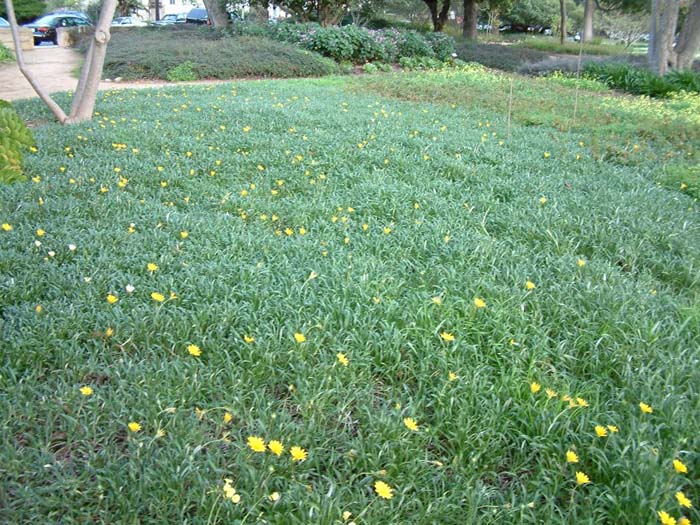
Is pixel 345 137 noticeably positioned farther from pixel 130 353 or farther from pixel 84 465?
pixel 84 465

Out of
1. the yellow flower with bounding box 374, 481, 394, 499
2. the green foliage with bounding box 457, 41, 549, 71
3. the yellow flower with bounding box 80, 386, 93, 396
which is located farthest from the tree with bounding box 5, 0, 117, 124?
the green foliage with bounding box 457, 41, 549, 71

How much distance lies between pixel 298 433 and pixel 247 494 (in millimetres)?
331

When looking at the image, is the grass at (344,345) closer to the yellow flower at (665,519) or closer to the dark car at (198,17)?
the yellow flower at (665,519)

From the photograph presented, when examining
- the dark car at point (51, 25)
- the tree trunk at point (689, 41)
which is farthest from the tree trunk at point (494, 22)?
the tree trunk at point (689, 41)

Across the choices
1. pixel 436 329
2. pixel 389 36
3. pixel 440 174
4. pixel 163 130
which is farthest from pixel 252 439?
pixel 389 36

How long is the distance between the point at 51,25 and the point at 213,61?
48.4 feet

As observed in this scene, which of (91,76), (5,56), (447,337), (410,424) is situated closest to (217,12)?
(5,56)

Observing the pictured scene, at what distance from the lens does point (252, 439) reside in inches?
76.6

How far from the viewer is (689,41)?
1459 centimetres

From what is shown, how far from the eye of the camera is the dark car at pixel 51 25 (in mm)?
23875

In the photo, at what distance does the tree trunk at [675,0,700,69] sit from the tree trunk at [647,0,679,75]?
67 centimetres

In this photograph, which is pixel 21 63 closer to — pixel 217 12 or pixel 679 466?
pixel 679 466

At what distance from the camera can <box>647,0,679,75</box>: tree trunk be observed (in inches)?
543

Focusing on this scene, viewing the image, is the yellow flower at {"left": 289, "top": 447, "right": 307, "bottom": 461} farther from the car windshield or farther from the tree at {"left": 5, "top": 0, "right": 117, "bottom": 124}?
the car windshield
